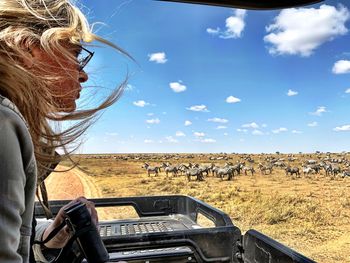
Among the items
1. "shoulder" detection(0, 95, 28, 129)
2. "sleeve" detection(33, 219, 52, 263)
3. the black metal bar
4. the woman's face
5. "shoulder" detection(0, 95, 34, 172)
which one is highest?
the black metal bar

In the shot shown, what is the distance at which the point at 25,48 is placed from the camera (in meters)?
0.63

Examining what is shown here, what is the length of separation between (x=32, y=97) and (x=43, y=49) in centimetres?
8

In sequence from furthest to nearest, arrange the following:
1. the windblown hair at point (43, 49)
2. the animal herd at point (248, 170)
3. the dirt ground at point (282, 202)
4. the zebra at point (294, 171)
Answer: the zebra at point (294, 171) < the animal herd at point (248, 170) < the dirt ground at point (282, 202) < the windblown hair at point (43, 49)

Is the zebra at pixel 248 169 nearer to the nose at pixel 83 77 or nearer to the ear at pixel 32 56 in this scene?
the nose at pixel 83 77

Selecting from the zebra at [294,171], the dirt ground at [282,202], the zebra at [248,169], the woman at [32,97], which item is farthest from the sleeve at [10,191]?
the zebra at [248,169]

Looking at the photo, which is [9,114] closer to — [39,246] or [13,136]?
[13,136]

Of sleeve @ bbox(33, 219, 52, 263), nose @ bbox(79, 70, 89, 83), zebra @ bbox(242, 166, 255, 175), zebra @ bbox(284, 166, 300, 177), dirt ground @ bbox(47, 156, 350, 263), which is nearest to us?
nose @ bbox(79, 70, 89, 83)

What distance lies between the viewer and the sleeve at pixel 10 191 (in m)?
0.49

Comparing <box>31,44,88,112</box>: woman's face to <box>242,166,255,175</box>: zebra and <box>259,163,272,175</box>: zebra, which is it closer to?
<box>242,166,255,175</box>: zebra

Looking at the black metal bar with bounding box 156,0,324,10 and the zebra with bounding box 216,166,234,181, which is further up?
the black metal bar with bounding box 156,0,324,10

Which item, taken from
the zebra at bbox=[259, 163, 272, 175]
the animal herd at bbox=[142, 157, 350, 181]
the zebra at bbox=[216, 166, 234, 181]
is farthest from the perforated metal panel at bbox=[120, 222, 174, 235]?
the zebra at bbox=[259, 163, 272, 175]

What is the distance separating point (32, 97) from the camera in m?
0.61

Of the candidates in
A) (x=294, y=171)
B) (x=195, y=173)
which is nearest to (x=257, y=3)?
(x=195, y=173)

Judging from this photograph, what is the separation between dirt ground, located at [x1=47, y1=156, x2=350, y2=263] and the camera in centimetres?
1216
